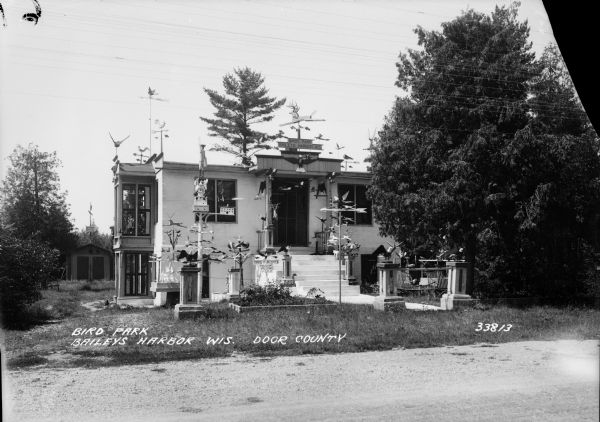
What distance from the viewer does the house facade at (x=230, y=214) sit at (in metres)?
20.7

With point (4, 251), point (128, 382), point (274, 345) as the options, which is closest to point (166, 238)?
point (4, 251)

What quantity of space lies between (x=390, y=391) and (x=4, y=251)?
936 centimetres

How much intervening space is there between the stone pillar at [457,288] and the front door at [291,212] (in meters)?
7.75

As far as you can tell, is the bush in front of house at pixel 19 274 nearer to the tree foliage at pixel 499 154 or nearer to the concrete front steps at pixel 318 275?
the concrete front steps at pixel 318 275

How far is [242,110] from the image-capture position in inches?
1388

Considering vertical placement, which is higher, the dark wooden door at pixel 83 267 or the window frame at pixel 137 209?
the window frame at pixel 137 209

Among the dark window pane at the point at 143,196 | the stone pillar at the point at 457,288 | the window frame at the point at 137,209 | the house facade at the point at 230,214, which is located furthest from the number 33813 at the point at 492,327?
the dark window pane at the point at 143,196

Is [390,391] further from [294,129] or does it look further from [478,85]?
[294,129]

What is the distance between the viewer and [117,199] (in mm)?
22000

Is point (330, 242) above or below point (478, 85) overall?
below

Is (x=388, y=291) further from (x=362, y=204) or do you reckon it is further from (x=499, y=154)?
(x=362, y=204)

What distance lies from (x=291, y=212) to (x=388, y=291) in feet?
27.8

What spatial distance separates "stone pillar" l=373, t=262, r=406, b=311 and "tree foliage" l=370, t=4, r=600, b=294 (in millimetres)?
2523

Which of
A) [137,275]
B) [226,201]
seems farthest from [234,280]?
[137,275]
